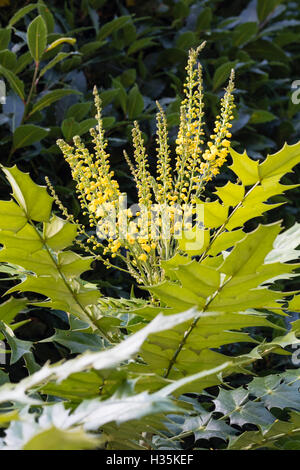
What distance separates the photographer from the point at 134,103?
149cm

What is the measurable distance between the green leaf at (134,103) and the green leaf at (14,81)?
31 cm

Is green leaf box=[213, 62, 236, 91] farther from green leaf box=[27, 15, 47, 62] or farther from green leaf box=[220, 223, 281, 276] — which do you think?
green leaf box=[220, 223, 281, 276]

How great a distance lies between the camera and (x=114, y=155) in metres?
1.48

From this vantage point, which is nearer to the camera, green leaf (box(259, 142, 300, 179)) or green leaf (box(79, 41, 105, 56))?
green leaf (box(259, 142, 300, 179))

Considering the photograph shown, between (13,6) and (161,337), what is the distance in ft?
4.44

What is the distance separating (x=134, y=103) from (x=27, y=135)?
1.12ft

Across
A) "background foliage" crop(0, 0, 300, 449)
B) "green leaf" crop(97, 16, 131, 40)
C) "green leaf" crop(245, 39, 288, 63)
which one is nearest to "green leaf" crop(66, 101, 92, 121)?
"background foliage" crop(0, 0, 300, 449)

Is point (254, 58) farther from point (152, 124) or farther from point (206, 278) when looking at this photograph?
point (206, 278)

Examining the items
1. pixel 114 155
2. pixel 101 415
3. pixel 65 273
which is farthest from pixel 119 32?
pixel 101 415

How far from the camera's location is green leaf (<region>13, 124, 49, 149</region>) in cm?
129

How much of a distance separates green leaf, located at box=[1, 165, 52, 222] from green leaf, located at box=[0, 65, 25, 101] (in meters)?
0.72

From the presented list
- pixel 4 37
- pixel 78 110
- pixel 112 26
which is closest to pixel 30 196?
pixel 78 110

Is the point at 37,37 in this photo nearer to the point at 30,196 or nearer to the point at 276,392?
the point at 30,196

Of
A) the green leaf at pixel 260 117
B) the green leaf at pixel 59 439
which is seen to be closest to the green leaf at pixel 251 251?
the green leaf at pixel 59 439
